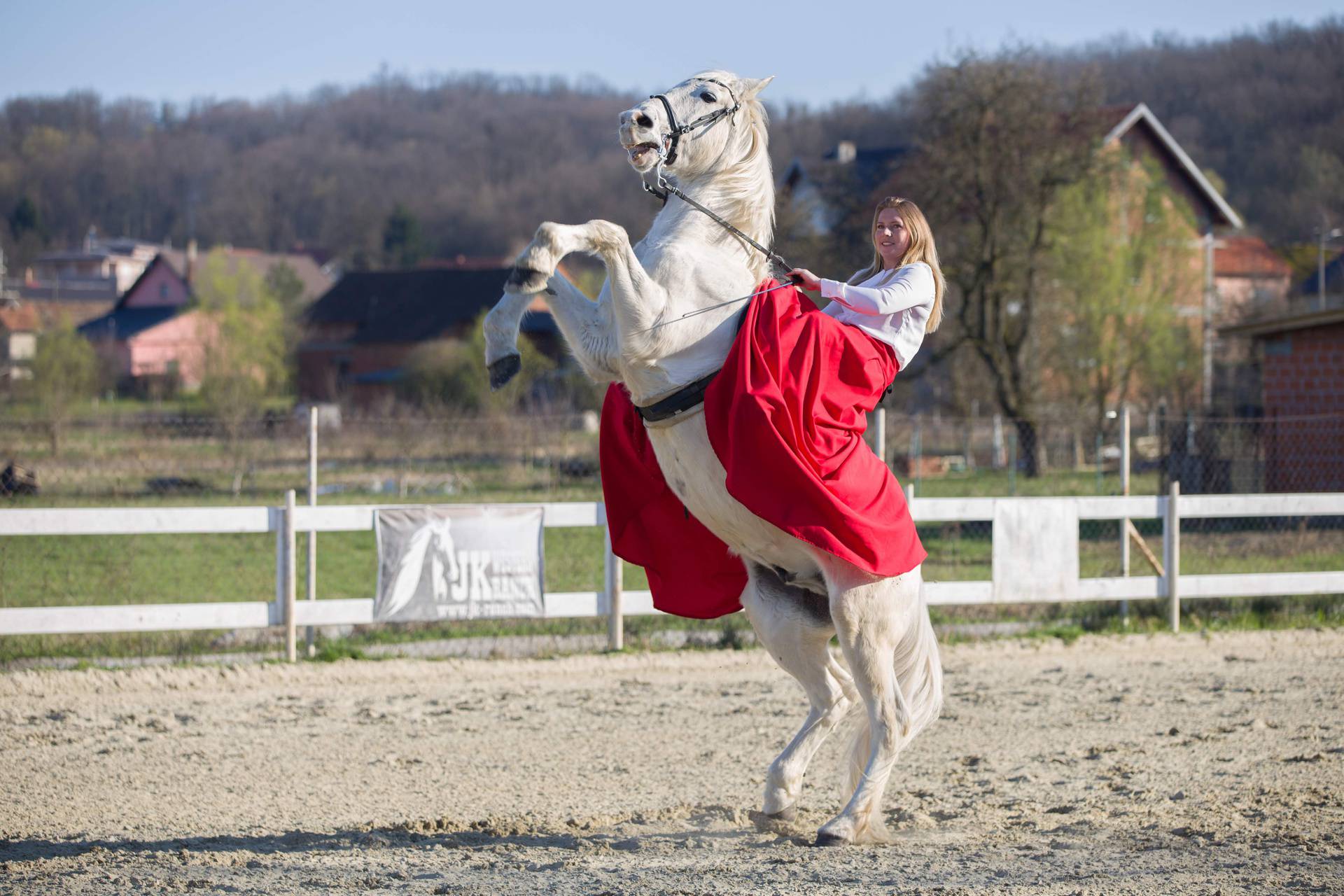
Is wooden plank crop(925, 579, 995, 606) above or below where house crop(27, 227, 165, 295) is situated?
below

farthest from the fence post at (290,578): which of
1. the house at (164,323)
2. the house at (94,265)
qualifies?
the house at (94,265)

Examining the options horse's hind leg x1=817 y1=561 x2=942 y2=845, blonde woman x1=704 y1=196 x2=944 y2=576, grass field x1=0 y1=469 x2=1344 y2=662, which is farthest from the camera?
grass field x1=0 y1=469 x2=1344 y2=662

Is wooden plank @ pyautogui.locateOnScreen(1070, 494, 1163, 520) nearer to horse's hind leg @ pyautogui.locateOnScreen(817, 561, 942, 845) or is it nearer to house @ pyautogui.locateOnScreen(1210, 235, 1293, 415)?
horse's hind leg @ pyautogui.locateOnScreen(817, 561, 942, 845)

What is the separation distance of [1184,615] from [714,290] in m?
7.62

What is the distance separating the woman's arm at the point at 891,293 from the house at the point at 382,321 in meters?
44.1

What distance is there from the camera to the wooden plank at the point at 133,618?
7.66m

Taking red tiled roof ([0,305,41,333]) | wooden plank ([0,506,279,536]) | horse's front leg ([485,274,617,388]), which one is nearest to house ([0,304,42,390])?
red tiled roof ([0,305,41,333])

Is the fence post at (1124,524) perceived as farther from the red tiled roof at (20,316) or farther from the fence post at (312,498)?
the red tiled roof at (20,316)

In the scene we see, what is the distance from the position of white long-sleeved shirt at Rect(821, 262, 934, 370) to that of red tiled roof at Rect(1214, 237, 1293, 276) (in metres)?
42.2

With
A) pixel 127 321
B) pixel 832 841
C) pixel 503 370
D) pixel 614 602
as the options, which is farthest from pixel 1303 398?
pixel 127 321

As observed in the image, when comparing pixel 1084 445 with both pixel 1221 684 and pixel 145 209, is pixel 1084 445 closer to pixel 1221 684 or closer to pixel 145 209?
pixel 1221 684

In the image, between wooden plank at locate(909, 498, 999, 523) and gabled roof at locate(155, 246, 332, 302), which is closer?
wooden plank at locate(909, 498, 999, 523)

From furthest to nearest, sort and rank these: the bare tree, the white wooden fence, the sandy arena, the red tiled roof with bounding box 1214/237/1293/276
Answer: the red tiled roof with bounding box 1214/237/1293/276 → the bare tree → the white wooden fence → the sandy arena

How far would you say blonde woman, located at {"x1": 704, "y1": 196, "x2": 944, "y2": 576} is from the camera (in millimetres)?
3852
